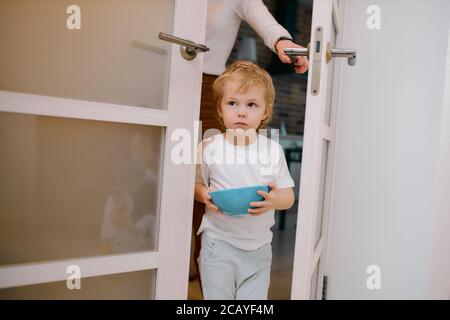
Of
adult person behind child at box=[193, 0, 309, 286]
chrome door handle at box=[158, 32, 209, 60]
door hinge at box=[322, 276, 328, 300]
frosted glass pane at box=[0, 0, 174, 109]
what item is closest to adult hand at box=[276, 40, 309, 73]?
adult person behind child at box=[193, 0, 309, 286]

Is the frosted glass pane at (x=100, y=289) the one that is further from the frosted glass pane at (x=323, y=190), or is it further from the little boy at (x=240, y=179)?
the frosted glass pane at (x=323, y=190)

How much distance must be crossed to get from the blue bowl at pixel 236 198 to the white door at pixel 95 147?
13 centimetres

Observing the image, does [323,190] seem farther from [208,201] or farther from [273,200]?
[208,201]

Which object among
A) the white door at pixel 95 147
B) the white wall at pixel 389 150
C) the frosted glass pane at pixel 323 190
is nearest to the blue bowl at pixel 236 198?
the white door at pixel 95 147

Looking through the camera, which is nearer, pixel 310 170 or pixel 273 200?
pixel 310 170

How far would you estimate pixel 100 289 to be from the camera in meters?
1.25

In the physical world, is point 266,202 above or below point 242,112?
below

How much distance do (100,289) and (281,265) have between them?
1643 millimetres

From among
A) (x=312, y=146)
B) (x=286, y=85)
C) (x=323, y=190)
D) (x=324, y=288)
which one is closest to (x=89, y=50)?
(x=312, y=146)

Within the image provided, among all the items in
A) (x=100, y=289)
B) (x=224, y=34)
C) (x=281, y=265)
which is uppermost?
(x=224, y=34)

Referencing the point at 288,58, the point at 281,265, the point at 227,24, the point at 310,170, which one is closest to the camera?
the point at 310,170

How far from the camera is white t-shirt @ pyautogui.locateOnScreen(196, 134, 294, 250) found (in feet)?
4.35

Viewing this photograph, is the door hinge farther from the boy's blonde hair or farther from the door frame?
the boy's blonde hair

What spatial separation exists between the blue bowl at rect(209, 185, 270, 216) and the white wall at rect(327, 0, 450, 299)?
0.68 m
